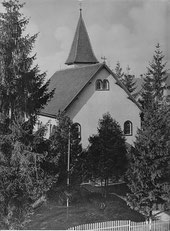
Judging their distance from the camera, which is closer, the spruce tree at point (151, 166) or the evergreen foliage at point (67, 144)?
the spruce tree at point (151, 166)

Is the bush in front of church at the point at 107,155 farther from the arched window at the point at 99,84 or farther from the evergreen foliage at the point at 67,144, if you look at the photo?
the arched window at the point at 99,84

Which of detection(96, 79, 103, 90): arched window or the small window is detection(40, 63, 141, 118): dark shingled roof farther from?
the small window

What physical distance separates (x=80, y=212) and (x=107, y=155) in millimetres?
3570

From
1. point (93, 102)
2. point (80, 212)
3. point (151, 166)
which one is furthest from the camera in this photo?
point (93, 102)

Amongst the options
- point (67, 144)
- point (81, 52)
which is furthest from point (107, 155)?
point (81, 52)

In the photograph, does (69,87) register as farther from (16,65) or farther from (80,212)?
(16,65)

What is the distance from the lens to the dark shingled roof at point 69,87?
24.0 meters

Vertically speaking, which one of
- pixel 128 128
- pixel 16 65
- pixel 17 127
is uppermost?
pixel 16 65

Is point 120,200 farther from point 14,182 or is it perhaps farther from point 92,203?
point 14,182

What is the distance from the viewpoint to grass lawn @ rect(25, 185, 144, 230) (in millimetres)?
15625

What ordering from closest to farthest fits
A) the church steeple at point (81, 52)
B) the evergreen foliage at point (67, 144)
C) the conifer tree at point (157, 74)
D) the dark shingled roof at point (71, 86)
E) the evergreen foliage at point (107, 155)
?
the evergreen foliage at point (67, 144)
the evergreen foliage at point (107, 155)
the dark shingled roof at point (71, 86)
the conifer tree at point (157, 74)
the church steeple at point (81, 52)

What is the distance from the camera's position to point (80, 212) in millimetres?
17219

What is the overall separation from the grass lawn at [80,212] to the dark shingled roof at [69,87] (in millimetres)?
5998

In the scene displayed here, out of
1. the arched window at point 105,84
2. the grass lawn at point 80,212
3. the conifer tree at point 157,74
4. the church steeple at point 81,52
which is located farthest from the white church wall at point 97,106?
the grass lawn at point 80,212
